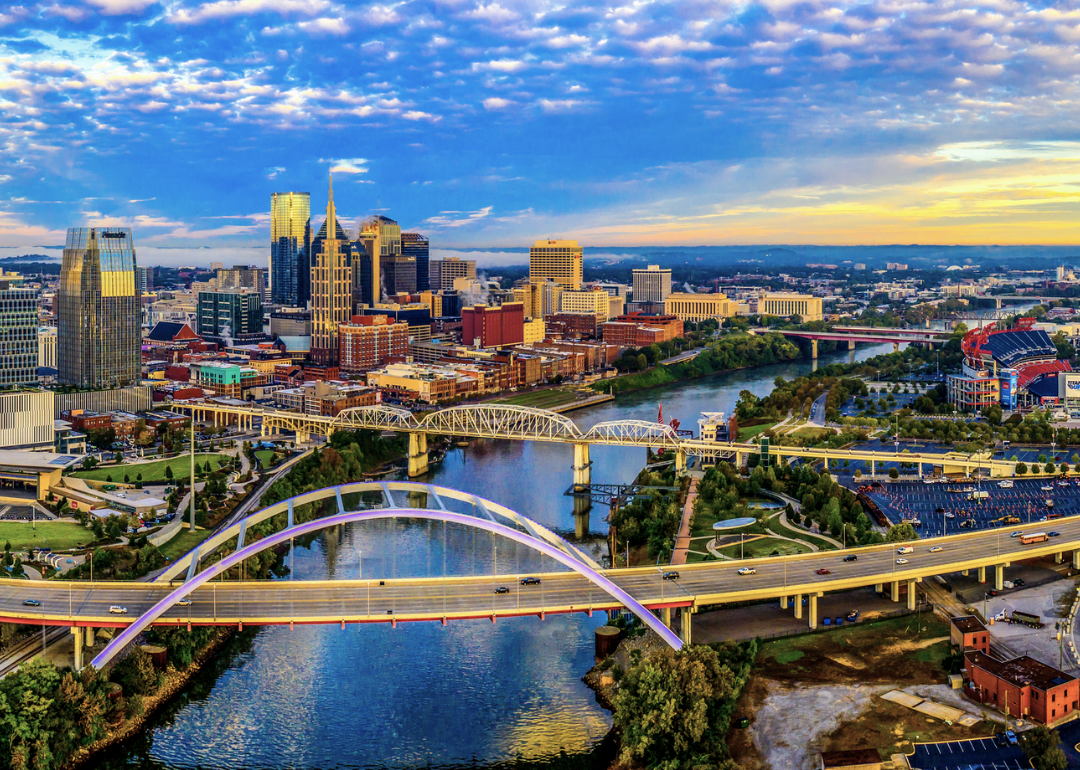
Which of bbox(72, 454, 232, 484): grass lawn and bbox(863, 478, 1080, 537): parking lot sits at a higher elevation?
bbox(863, 478, 1080, 537): parking lot

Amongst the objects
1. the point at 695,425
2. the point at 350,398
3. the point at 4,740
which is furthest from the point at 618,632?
the point at 350,398

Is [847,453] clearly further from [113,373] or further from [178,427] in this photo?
[113,373]

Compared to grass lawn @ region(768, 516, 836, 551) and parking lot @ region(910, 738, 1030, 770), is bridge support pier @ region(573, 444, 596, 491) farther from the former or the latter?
parking lot @ region(910, 738, 1030, 770)

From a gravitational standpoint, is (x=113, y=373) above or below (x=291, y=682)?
above

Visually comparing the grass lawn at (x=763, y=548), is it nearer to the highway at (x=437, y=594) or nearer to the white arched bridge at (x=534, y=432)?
the highway at (x=437, y=594)

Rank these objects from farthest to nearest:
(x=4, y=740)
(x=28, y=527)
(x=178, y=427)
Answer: (x=178, y=427)
(x=28, y=527)
(x=4, y=740)

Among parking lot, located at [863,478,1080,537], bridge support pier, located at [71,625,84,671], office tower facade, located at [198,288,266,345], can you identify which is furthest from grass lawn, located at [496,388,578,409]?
bridge support pier, located at [71,625,84,671]

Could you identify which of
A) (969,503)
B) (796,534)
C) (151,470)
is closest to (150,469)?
(151,470)
